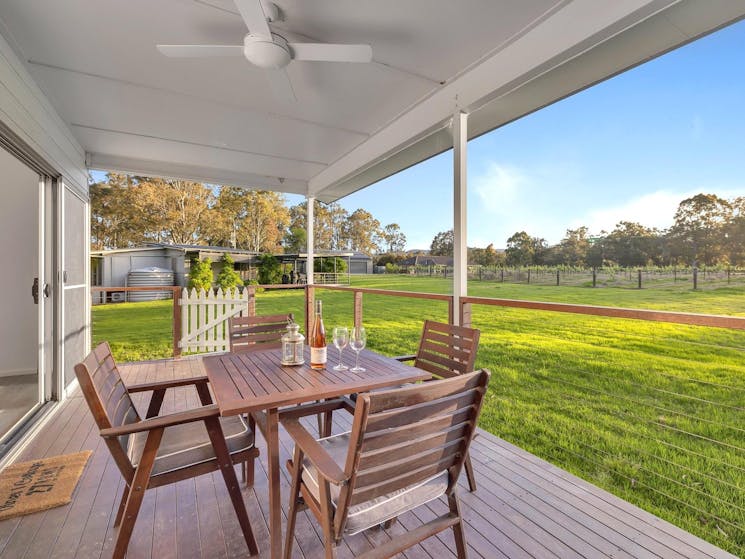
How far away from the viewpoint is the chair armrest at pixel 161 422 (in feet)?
4.14

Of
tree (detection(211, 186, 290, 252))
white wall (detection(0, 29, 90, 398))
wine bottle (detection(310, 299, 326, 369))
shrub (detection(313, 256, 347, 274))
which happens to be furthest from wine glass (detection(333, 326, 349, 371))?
tree (detection(211, 186, 290, 252))

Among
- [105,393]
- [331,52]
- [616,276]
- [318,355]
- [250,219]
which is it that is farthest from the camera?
[250,219]

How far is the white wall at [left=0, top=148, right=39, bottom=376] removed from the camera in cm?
369

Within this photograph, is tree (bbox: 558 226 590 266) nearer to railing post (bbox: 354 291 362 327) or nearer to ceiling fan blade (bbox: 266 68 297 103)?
railing post (bbox: 354 291 362 327)

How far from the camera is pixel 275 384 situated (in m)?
1.61

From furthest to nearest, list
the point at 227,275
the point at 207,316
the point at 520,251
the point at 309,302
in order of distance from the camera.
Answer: the point at 227,275, the point at 309,302, the point at 207,316, the point at 520,251

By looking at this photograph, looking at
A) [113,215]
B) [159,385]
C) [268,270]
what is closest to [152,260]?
[113,215]

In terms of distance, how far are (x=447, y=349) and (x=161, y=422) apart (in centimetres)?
164

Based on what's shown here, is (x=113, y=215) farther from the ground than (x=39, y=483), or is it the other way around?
(x=113, y=215)

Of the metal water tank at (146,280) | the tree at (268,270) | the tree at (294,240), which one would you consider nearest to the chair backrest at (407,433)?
the metal water tank at (146,280)

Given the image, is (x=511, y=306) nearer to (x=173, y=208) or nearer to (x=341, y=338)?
(x=341, y=338)

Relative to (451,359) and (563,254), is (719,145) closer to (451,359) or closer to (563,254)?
(563,254)

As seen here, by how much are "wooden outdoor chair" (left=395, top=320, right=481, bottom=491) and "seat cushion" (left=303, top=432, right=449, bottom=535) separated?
0.81m

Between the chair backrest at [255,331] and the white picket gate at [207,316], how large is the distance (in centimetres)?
275
